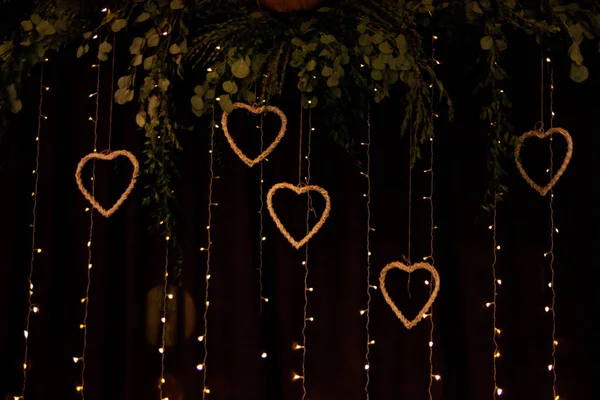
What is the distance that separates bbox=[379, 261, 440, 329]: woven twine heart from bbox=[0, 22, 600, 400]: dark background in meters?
0.05

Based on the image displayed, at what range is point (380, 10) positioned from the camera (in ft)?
7.58

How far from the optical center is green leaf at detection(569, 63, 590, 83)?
7.02 feet

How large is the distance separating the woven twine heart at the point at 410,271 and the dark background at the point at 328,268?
51 millimetres

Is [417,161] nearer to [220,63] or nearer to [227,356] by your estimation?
[220,63]

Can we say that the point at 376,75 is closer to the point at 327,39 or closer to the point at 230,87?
the point at 327,39

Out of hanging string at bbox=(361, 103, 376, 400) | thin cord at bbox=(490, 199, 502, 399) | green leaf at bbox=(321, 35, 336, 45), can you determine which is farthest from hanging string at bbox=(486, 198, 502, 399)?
green leaf at bbox=(321, 35, 336, 45)

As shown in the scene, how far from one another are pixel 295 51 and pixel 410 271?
869 mm

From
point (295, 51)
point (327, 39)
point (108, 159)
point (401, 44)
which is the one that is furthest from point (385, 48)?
point (108, 159)

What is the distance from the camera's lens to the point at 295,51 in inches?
87.0

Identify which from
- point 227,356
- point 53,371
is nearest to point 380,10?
point 227,356

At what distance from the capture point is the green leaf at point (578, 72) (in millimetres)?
2141

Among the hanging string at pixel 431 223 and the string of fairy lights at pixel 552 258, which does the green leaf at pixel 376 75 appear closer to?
the hanging string at pixel 431 223

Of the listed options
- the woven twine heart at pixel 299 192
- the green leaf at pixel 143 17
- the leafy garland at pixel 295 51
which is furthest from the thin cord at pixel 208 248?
the green leaf at pixel 143 17

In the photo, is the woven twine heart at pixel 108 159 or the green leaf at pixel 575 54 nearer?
the green leaf at pixel 575 54
